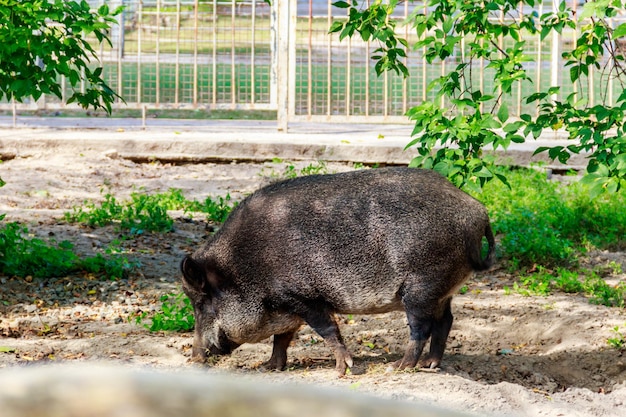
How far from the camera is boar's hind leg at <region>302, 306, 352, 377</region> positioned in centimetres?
553

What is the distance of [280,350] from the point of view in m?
5.84

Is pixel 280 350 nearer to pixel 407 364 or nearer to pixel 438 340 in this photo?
pixel 407 364

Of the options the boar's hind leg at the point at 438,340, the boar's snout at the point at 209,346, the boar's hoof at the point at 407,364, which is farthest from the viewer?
the boar's snout at the point at 209,346

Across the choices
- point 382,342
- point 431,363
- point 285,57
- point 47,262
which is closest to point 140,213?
point 47,262

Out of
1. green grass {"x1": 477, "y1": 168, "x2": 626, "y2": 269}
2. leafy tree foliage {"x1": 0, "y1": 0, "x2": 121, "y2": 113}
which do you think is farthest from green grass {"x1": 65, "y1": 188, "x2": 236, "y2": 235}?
green grass {"x1": 477, "y1": 168, "x2": 626, "y2": 269}

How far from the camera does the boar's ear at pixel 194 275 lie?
18.7 ft

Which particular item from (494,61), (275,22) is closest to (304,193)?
(494,61)

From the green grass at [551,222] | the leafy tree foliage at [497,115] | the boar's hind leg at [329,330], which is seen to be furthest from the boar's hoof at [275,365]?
the green grass at [551,222]

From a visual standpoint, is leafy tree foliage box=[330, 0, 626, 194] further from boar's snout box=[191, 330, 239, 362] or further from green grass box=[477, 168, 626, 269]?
green grass box=[477, 168, 626, 269]

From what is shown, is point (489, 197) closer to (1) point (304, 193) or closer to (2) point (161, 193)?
(2) point (161, 193)

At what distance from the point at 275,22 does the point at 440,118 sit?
11777 mm

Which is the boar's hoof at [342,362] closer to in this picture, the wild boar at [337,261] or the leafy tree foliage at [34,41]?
the wild boar at [337,261]

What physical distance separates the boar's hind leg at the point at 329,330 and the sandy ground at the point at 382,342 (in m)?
0.09

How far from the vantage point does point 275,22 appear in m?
17.1
